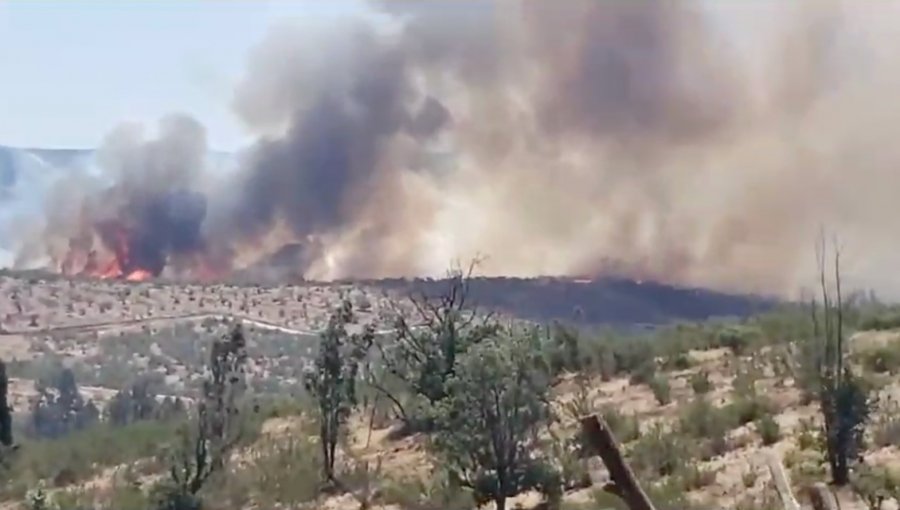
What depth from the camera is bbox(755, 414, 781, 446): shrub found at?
59.5 feet

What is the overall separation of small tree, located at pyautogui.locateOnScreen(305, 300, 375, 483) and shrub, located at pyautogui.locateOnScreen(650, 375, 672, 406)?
6020mm

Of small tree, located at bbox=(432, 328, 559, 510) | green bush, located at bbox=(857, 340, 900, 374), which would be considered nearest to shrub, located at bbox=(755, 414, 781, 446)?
small tree, located at bbox=(432, 328, 559, 510)

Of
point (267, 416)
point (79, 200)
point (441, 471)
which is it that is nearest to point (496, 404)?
point (441, 471)

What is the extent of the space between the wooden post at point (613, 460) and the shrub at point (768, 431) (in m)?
13.0

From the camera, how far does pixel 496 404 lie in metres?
15.9

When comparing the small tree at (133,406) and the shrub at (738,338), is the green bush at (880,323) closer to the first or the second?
the shrub at (738,338)

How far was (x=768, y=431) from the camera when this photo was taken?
59.5 feet

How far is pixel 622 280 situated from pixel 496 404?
44.2 m

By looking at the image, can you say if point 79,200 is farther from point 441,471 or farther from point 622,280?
point 441,471

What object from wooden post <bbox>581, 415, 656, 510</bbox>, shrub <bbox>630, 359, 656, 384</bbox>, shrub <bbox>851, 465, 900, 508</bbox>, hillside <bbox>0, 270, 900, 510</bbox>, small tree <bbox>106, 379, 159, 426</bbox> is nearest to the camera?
wooden post <bbox>581, 415, 656, 510</bbox>

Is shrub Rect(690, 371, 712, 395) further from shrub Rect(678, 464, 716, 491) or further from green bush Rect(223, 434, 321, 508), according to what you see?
green bush Rect(223, 434, 321, 508)

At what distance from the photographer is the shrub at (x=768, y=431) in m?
18.1

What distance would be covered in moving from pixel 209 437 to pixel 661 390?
8458 millimetres

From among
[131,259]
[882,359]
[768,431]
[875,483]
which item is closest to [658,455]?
[768,431]
